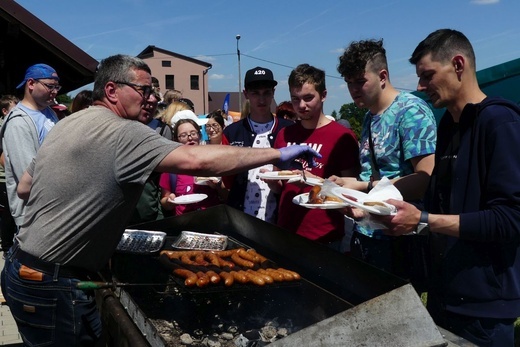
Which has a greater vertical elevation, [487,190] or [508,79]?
[508,79]

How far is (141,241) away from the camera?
11.9ft

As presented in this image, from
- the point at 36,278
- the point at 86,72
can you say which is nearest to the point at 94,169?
the point at 36,278

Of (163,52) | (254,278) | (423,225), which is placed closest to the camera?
(423,225)

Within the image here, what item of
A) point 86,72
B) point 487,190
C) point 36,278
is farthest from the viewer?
point 86,72

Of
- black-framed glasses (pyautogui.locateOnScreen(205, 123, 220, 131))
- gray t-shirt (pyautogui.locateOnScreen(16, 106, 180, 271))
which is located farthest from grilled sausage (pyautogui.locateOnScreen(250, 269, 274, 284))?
black-framed glasses (pyautogui.locateOnScreen(205, 123, 220, 131))

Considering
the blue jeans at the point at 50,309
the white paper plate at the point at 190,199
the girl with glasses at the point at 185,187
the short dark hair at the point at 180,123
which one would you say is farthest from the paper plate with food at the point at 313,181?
the short dark hair at the point at 180,123

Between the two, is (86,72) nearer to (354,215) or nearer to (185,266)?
(185,266)

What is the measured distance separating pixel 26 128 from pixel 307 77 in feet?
8.00

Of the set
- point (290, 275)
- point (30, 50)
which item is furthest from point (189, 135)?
point (30, 50)

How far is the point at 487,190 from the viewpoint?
2053 mm

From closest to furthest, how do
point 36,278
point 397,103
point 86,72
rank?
point 36,278
point 397,103
point 86,72

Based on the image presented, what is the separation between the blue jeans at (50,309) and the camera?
2.48 m

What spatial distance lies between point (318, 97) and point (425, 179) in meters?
1.17

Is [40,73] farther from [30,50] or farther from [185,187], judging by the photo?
[30,50]
